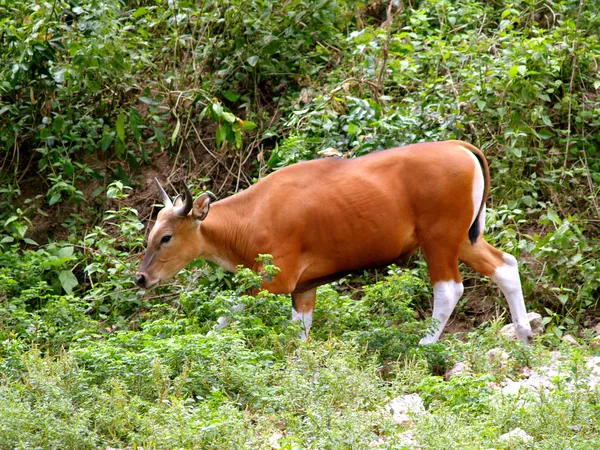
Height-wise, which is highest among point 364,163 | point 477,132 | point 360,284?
point 364,163

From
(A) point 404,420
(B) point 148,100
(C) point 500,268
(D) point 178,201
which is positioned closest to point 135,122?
(B) point 148,100

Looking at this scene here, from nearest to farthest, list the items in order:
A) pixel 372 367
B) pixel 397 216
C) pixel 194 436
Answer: pixel 194 436
pixel 372 367
pixel 397 216

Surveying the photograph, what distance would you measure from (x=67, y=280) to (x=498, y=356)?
4.65 m

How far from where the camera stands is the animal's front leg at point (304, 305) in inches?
330

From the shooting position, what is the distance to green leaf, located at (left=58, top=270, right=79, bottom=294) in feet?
32.7

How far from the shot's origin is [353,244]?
8422 mm

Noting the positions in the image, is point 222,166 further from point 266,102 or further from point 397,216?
point 397,216

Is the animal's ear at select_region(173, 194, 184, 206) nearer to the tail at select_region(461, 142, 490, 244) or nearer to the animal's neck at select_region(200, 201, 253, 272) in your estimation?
the animal's neck at select_region(200, 201, 253, 272)

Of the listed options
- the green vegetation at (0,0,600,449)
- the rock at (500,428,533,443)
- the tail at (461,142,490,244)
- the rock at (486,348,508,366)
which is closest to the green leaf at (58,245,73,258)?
the green vegetation at (0,0,600,449)

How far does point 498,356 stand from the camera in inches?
285

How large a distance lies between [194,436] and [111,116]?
7.10 meters

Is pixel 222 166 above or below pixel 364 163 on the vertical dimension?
below

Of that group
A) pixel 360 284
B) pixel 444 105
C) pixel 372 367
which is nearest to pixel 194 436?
pixel 372 367

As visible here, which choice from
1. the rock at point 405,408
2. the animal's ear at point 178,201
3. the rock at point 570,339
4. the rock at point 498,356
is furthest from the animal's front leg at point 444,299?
the animal's ear at point 178,201
